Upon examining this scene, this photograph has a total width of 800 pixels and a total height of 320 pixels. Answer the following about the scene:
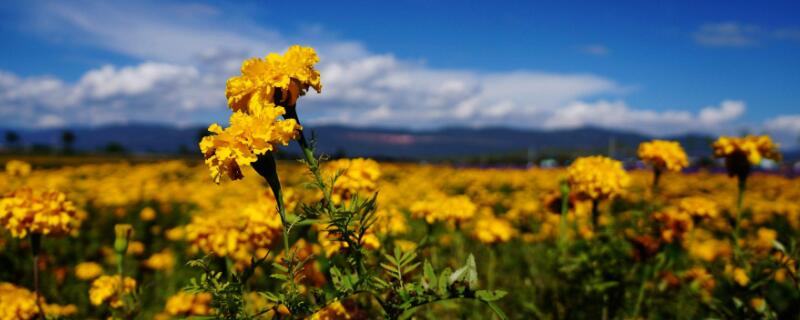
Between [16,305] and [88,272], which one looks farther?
[88,272]

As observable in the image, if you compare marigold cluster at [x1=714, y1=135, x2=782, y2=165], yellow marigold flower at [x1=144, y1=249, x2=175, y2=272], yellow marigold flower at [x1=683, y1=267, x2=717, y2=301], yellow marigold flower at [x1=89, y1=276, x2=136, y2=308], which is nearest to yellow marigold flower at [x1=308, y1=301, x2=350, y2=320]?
yellow marigold flower at [x1=89, y1=276, x2=136, y2=308]

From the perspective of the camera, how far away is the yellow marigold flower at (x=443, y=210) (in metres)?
2.88

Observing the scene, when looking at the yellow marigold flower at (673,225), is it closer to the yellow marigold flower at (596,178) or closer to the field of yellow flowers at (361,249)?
the field of yellow flowers at (361,249)

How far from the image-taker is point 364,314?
1.76 metres

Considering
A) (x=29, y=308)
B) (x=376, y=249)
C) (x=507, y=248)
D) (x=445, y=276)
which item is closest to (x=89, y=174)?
(x=507, y=248)

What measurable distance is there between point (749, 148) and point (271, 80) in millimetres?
2724

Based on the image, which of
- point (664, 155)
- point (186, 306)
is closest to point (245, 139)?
point (186, 306)

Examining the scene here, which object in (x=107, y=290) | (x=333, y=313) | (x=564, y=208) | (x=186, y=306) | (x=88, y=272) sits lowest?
(x=88, y=272)

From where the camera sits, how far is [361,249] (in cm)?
124

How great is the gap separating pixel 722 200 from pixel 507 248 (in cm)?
326

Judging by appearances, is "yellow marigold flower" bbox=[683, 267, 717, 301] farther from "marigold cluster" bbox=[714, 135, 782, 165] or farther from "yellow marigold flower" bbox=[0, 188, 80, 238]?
"yellow marigold flower" bbox=[0, 188, 80, 238]

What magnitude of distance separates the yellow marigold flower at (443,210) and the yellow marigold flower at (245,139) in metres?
1.75

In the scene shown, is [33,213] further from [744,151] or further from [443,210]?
[744,151]

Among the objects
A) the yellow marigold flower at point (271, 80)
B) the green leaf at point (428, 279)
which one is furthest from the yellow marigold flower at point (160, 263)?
the green leaf at point (428, 279)
